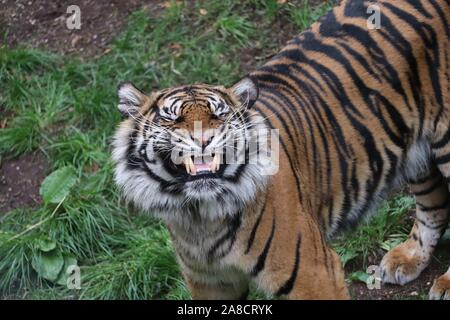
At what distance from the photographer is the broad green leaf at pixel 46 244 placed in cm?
501

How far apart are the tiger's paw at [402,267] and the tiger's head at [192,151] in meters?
1.55

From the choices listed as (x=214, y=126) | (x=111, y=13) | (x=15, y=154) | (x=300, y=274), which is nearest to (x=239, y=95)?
(x=214, y=126)

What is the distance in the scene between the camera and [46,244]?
5035 millimetres

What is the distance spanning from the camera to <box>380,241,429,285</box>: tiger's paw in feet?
15.8

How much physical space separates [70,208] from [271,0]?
2.20 m

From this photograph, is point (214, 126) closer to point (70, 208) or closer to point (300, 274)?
point (300, 274)

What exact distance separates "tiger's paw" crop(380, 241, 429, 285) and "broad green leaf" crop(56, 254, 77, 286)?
1740 mm

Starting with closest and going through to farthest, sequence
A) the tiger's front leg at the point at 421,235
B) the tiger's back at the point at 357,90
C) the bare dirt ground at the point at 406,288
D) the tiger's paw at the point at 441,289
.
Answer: the tiger's back at the point at 357,90 → the tiger's paw at the point at 441,289 → the tiger's front leg at the point at 421,235 → the bare dirt ground at the point at 406,288

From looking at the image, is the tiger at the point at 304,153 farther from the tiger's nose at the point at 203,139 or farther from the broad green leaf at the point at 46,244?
the broad green leaf at the point at 46,244
